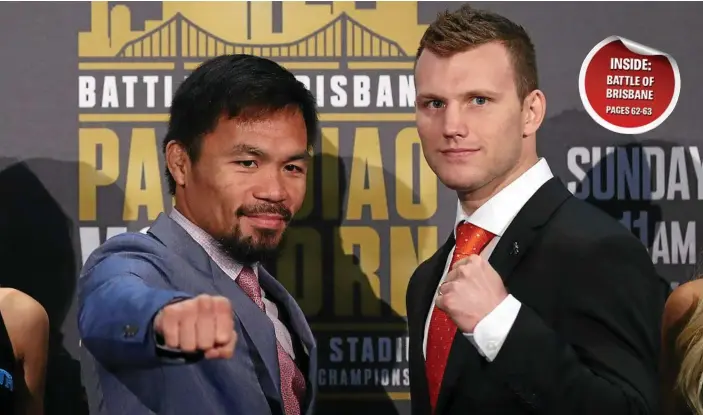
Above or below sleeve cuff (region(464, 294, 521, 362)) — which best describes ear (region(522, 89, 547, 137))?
above

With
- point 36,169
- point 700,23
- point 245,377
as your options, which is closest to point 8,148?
point 36,169

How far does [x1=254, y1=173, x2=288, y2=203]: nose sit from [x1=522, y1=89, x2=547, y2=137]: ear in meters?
0.49

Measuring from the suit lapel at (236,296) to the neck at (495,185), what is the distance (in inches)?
18.3

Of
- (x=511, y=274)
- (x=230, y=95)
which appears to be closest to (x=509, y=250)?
(x=511, y=274)

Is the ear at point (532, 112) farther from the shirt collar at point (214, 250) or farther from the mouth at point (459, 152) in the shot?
the shirt collar at point (214, 250)

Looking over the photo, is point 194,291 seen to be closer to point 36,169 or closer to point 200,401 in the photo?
point 200,401

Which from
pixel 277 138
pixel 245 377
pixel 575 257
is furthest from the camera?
pixel 277 138

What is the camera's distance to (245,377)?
181cm

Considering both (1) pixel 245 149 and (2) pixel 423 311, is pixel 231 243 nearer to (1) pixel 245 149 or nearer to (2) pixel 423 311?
(1) pixel 245 149

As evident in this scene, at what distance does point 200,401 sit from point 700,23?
1658mm

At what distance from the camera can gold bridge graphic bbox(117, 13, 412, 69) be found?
2.53 m

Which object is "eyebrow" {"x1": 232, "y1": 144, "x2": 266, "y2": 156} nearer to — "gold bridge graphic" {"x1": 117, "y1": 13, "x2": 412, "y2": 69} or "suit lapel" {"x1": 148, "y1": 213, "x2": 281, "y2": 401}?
"suit lapel" {"x1": 148, "y1": 213, "x2": 281, "y2": 401}

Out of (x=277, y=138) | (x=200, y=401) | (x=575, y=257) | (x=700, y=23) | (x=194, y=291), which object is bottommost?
(x=200, y=401)

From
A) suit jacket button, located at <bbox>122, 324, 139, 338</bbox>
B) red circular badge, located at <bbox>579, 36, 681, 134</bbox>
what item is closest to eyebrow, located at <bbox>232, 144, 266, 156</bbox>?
suit jacket button, located at <bbox>122, 324, 139, 338</bbox>
